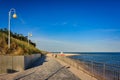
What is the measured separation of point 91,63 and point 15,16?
10.6 metres

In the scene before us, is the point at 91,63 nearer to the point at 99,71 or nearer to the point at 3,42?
the point at 99,71

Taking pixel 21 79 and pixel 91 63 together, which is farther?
pixel 91 63

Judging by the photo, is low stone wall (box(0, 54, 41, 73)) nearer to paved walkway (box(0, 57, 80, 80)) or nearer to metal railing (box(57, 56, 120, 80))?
paved walkway (box(0, 57, 80, 80))

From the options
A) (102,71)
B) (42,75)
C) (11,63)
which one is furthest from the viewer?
(11,63)

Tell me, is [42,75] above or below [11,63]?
below

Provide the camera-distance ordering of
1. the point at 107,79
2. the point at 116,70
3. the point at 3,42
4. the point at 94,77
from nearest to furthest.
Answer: the point at 116,70, the point at 107,79, the point at 94,77, the point at 3,42

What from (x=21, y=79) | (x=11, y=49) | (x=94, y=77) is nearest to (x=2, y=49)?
(x=11, y=49)

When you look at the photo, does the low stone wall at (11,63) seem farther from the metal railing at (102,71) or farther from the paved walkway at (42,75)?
the metal railing at (102,71)

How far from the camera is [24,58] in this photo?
1991cm

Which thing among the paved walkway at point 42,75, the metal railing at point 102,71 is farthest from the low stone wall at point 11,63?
the metal railing at point 102,71

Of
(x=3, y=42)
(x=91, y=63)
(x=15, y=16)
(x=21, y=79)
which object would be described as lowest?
(x=21, y=79)

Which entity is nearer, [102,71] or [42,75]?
[102,71]

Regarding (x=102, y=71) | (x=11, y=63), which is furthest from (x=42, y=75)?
(x=102, y=71)

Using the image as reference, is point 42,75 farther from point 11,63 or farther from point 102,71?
point 102,71
